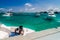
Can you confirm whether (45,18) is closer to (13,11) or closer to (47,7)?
(47,7)

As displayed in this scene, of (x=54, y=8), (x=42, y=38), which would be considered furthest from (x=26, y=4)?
(x=42, y=38)

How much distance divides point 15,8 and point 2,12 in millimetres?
520

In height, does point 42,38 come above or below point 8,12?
below

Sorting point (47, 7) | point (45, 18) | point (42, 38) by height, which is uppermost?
point (47, 7)

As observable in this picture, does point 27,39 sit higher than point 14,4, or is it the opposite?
point 14,4

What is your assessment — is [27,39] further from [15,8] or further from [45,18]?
[45,18]

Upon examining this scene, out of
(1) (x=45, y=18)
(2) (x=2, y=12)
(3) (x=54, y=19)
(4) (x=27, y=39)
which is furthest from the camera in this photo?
(3) (x=54, y=19)

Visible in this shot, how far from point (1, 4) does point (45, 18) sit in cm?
266

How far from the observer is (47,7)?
258 inches

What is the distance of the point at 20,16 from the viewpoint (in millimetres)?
5652

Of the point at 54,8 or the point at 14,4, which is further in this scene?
the point at 54,8

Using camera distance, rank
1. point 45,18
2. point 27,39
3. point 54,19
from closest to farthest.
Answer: point 27,39, point 45,18, point 54,19

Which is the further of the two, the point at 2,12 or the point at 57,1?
the point at 57,1

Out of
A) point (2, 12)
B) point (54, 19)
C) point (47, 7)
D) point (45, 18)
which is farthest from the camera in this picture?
point (54, 19)
